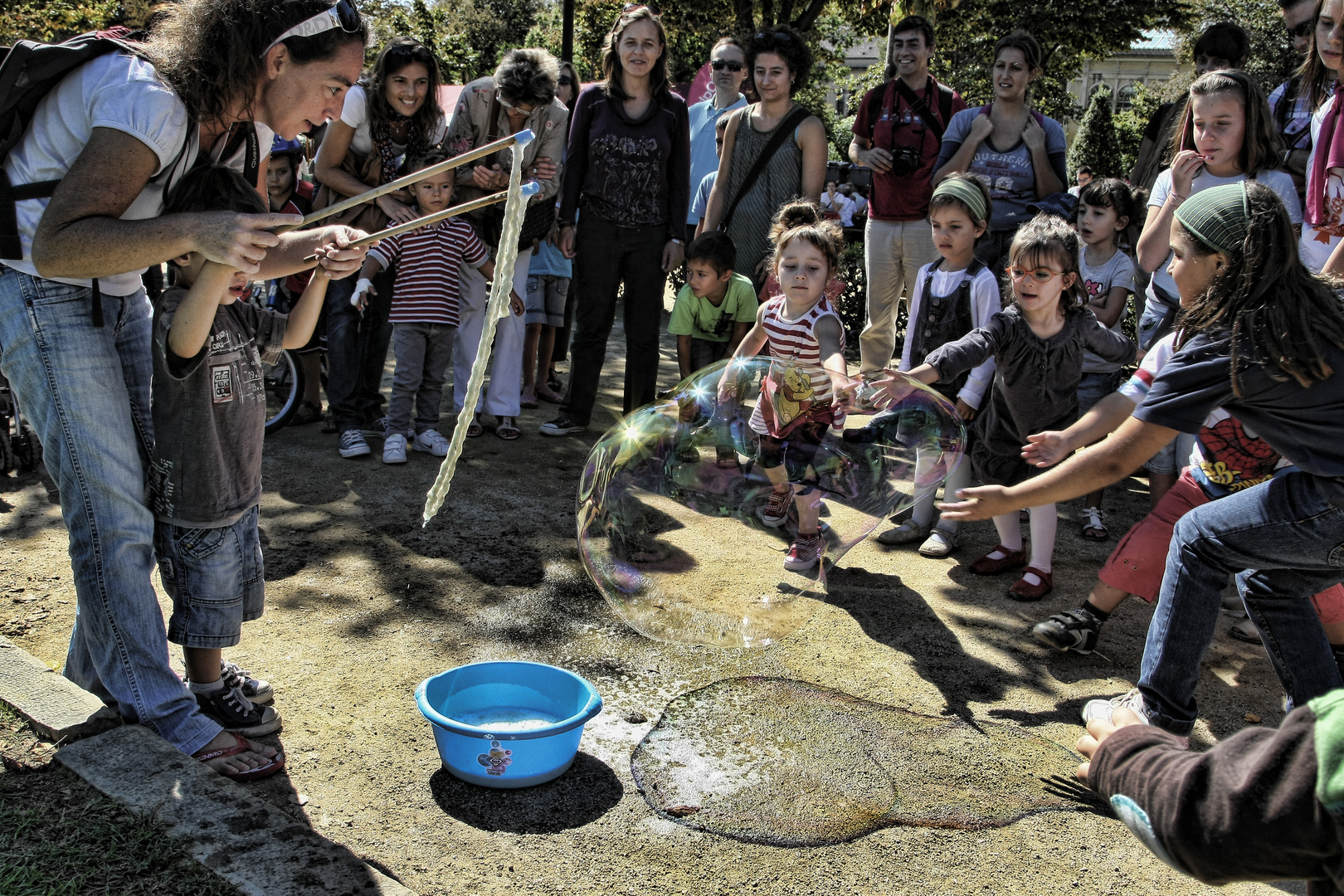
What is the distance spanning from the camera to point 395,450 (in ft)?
17.6

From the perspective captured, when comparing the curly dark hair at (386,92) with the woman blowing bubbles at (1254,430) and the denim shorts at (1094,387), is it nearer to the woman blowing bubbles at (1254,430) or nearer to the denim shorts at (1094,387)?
the denim shorts at (1094,387)

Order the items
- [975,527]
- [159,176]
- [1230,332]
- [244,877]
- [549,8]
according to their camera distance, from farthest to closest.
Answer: [549,8], [975,527], [1230,332], [159,176], [244,877]

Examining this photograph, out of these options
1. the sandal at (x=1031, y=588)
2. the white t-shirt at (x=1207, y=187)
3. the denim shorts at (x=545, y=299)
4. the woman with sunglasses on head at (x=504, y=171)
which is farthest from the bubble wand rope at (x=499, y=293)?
the denim shorts at (x=545, y=299)

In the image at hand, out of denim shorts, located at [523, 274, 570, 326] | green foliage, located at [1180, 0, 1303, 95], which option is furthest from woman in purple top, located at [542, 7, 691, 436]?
green foliage, located at [1180, 0, 1303, 95]

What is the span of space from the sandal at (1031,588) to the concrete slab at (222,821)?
2.79 metres

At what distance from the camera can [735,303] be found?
557 centimetres

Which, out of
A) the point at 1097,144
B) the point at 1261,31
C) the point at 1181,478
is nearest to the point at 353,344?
the point at 1181,478

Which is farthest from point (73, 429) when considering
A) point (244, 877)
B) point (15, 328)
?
point (244, 877)

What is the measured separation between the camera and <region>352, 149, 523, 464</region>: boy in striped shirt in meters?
5.41

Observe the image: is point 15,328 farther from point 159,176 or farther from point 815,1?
point 815,1

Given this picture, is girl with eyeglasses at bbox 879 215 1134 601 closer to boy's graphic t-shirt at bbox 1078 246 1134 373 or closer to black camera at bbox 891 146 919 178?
boy's graphic t-shirt at bbox 1078 246 1134 373

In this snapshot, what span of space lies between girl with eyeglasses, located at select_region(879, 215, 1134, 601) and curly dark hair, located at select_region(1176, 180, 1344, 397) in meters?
1.35

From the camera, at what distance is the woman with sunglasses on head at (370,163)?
5.12 m

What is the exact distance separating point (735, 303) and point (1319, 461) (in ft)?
11.3
